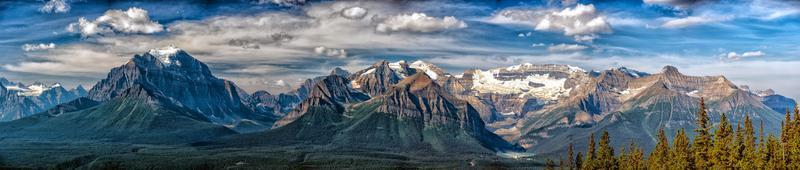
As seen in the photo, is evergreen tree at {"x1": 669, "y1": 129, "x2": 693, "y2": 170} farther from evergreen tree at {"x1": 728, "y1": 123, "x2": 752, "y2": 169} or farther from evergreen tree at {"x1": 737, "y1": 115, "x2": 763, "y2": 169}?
evergreen tree at {"x1": 737, "y1": 115, "x2": 763, "y2": 169}

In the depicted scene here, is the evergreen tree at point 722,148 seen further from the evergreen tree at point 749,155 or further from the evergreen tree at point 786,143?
the evergreen tree at point 786,143

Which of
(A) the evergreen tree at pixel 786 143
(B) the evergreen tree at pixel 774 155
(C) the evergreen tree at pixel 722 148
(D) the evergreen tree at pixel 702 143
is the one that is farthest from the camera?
(D) the evergreen tree at pixel 702 143

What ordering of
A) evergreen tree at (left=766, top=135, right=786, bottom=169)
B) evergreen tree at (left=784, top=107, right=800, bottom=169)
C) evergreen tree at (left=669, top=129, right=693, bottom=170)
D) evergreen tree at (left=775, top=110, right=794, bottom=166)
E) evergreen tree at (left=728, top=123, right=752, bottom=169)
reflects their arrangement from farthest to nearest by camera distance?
1. evergreen tree at (left=669, top=129, right=693, bottom=170)
2. evergreen tree at (left=728, top=123, right=752, bottom=169)
3. evergreen tree at (left=766, top=135, right=786, bottom=169)
4. evergreen tree at (left=775, top=110, right=794, bottom=166)
5. evergreen tree at (left=784, top=107, right=800, bottom=169)

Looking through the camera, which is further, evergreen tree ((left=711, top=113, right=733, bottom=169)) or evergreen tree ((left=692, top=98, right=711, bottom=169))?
evergreen tree ((left=692, top=98, right=711, bottom=169))

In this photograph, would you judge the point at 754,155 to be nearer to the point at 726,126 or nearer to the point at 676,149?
the point at 726,126

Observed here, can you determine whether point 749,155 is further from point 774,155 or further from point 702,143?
point 702,143

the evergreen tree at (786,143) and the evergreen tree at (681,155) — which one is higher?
the evergreen tree at (786,143)

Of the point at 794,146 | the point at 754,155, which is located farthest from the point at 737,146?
the point at 794,146

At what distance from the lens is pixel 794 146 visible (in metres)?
160

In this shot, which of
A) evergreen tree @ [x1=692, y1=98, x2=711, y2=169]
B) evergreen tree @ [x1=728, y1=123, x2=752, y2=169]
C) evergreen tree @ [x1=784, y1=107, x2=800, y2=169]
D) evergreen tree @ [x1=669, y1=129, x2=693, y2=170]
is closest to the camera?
evergreen tree @ [x1=784, y1=107, x2=800, y2=169]

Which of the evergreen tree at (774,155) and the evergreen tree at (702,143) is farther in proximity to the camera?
the evergreen tree at (702,143)

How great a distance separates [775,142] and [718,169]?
16.6m

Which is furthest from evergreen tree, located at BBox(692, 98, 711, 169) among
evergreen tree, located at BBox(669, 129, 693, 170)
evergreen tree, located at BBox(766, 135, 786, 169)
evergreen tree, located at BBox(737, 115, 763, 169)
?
evergreen tree, located at BBox(766, 135, 786, 169)

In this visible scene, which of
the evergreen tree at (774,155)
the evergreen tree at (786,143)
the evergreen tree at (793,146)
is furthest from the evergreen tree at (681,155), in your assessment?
the evergreen tree at (793,146)
